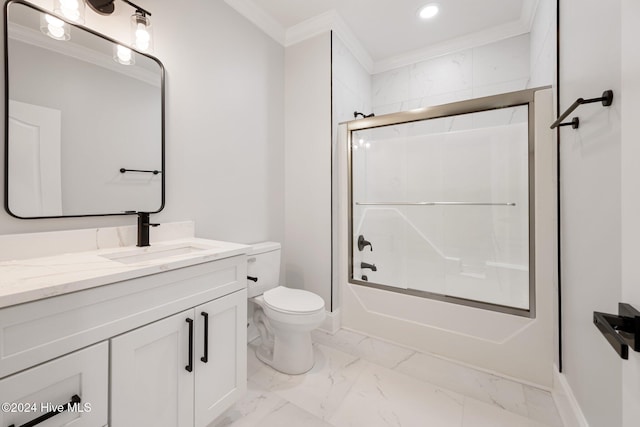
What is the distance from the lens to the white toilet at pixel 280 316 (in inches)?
64.7

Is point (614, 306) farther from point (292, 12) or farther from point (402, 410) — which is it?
point (292, 12)

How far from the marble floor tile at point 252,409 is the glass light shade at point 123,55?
189 cm

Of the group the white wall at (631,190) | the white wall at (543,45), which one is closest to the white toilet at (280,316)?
the white wall at (631,190)

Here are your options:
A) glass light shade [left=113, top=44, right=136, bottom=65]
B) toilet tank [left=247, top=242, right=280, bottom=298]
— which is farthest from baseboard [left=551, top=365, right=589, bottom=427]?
glass light shade [left=113, top=44, right=136, bottom=65]

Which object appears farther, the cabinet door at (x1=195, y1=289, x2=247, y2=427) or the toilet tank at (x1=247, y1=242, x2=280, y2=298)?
the toilet tank at (x1=247, y1=242, x2=280, y2=298)

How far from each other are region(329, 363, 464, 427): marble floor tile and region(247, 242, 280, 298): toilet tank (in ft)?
2.88

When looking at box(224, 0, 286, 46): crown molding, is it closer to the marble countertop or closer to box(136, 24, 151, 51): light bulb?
box(136, 24, 151, 51): light bulb

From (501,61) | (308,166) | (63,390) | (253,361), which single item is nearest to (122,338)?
(63,390)

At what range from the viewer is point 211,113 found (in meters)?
1.81

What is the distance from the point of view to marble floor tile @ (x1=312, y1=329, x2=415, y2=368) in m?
1.87

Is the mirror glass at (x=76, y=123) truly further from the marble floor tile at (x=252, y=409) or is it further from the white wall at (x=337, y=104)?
the white wall at (x=337, y=104)

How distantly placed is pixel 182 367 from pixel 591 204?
5.83 feet

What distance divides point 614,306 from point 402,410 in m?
1.07

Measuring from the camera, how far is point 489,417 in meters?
1.37
